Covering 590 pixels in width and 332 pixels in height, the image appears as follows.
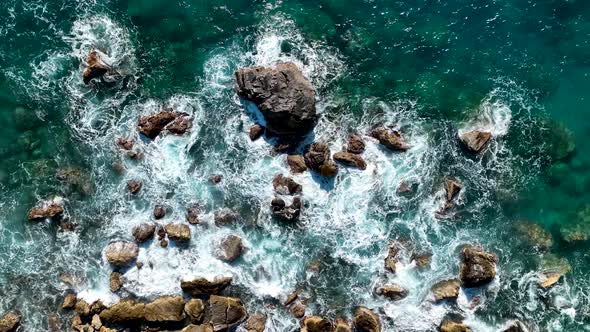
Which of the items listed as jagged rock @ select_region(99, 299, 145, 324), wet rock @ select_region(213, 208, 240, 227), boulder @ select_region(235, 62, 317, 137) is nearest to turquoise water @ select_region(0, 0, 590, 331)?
wet rock @ select_region(213, 208, 240, 227)

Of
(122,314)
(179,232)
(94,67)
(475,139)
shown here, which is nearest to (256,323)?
(179,232)

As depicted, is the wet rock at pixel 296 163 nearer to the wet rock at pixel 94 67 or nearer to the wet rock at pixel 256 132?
the wet rock at pixel 256 132

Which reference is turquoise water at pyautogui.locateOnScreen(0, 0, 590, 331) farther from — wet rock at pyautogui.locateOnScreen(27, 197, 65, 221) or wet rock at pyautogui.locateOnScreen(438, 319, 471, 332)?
wet rock at pyautogui.locateOnScreen(438, 319, 471, 332)

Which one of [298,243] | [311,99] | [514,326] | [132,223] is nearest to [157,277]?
[132,223]

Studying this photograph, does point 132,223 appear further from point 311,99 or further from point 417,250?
point 417,250

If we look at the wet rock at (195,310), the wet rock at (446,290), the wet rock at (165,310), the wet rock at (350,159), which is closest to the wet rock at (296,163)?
the wet rock at (350,159)

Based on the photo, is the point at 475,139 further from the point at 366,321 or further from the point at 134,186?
the point at 134,186

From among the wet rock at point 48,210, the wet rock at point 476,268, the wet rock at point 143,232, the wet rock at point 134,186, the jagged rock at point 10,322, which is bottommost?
the jagged rock at point 10,322
